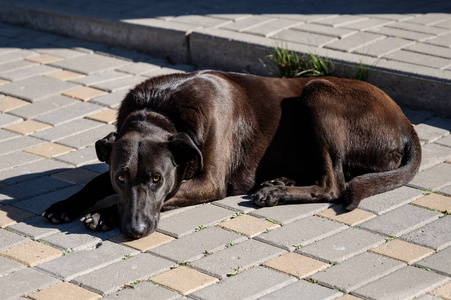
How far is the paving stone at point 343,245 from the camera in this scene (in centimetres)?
408

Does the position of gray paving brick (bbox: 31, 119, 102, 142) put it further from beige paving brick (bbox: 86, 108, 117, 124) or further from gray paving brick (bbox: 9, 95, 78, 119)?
gray paving brick (bbox: 9, 95, 78, 119)

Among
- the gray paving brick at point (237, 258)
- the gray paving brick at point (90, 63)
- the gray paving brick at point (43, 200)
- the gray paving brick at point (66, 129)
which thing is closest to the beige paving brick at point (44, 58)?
the gray paving brick at point (90, 63)

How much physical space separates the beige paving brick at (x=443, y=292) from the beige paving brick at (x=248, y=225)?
1091 millimetres

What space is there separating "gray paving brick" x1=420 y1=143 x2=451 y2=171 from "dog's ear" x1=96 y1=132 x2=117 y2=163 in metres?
2.16

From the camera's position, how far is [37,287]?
379cm

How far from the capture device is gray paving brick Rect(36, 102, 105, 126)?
20.5 feet

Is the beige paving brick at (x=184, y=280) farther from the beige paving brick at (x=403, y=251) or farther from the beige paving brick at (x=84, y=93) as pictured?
the beige paving brick at (x=84, y=93)

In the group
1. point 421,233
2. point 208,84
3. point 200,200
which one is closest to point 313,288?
point 421,233

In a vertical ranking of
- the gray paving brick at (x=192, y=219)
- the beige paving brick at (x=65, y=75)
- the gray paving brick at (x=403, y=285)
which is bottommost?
the gray paving brick at (x=192, y=219)

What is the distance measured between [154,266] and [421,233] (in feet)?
5.04

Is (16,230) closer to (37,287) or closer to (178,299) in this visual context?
(37,287)

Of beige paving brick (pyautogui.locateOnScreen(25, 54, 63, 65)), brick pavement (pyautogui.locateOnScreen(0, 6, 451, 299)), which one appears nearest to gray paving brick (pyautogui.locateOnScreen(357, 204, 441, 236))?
brick pavement (pyautogui.locateOnScreen(0, 6, 451, 299))

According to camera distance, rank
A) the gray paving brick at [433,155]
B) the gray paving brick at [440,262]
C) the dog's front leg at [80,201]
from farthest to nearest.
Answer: the gray paving brick at [433,155] < the dog's front leg at [80,201] < the gray paving brick at [440,262]

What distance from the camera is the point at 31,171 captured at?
5312 mm
